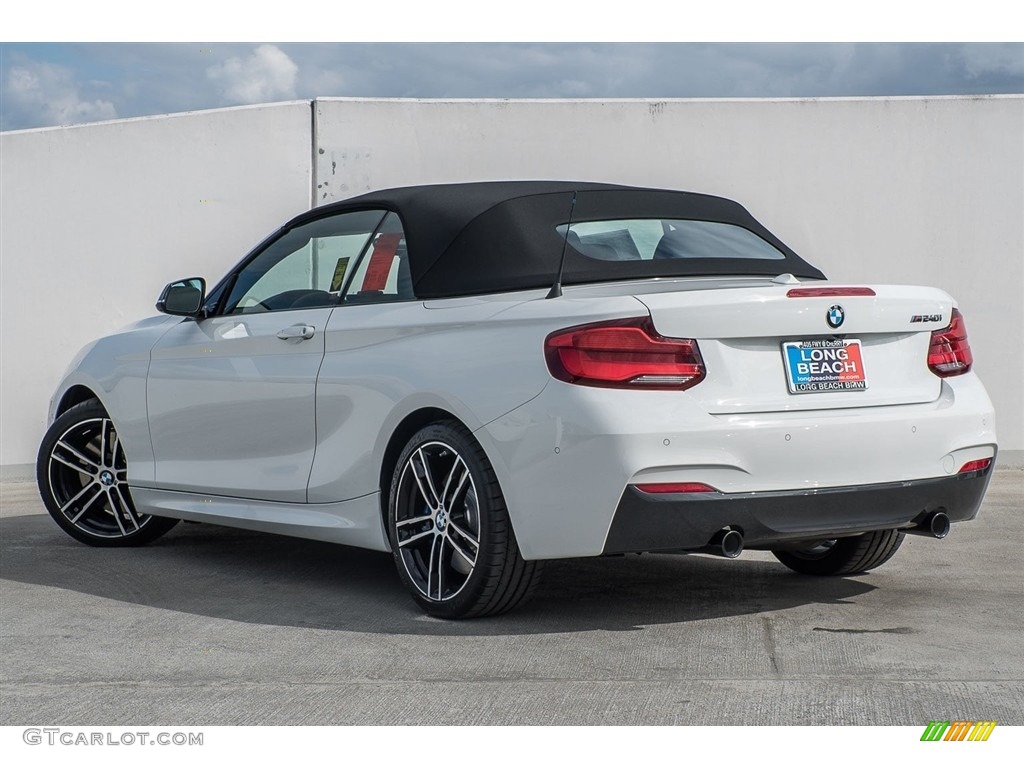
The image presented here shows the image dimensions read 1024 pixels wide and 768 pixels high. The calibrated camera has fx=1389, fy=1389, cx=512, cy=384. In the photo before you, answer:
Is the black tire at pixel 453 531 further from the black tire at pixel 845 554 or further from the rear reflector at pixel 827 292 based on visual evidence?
the black tire at pixel 845 554

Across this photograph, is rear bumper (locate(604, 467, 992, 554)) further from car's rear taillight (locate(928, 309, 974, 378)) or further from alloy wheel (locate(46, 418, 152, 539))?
alloy wheel (locate(46, 418, 152, 539))

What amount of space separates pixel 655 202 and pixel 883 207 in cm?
534

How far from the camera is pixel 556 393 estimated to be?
4316mm

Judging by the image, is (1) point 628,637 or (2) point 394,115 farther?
(2) point 394,115

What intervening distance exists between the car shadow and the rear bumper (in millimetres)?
599

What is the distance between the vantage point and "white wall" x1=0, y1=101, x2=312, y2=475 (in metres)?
10.6

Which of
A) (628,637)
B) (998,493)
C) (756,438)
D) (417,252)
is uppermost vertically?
(417,252)

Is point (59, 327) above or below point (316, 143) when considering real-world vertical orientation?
below

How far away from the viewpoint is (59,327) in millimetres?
10672

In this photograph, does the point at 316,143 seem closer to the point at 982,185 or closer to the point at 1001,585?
the point at 982,185

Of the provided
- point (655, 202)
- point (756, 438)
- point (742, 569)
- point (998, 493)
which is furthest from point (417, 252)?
point (998, 493)

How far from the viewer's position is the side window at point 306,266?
5562 millimetres

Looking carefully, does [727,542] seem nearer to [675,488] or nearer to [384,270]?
[675,488]

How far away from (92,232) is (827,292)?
24.8 ft
